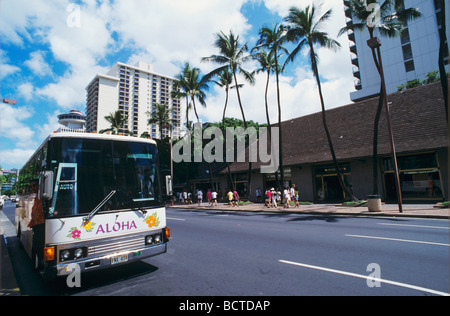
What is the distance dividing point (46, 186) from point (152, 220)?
79.3 inches

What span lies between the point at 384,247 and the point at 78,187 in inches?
294

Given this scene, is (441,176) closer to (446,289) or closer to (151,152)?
(446,289)

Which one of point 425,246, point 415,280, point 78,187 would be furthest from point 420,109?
point 78,187

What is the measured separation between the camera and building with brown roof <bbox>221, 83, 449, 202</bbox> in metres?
16.1

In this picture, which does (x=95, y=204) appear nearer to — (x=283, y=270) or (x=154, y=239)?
(x=154, y=239)

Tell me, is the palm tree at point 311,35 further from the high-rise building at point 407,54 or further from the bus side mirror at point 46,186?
the high-rise building at point 407,54

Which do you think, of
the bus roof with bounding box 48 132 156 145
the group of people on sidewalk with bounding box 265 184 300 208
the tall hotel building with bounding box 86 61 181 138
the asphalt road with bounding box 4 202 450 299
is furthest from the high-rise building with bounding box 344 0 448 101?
the tall hotel building with bounding box 86 61 181 138

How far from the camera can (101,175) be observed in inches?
183

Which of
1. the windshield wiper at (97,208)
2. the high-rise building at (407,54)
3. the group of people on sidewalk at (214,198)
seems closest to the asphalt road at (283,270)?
the windshield wiper at (97,208)

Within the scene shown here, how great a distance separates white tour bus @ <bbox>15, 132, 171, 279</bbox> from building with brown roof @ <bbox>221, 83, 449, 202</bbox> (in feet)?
58.2
